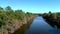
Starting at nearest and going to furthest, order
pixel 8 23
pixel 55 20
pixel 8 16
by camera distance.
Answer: pixel 8 23, pixel 8 16, pixel 55 20

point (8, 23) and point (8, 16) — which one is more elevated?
point (8, 16)

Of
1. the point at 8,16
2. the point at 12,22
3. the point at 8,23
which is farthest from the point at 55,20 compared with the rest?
the point at 8,23

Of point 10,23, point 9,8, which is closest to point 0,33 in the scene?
point 10,23

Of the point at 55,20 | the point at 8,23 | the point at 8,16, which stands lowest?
the point at 55,20

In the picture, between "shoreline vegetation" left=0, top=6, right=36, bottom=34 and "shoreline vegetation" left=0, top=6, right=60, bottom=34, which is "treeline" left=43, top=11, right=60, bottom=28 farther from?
"shoreline vegetation" left=0, top=6, right=36, bottom=34

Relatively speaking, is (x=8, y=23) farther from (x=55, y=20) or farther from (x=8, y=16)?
(x=55, y=20)

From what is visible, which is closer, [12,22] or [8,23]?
[8,23]

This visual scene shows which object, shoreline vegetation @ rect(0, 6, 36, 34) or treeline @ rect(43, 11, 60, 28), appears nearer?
shoreline vegetation @ rect(0, 6, 36, 34)

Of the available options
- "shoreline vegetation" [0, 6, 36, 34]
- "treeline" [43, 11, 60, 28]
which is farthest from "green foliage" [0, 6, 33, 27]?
"treeline" [43, 11, 60, 28]

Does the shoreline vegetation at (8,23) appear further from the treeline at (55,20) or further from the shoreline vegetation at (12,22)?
the treeline at (55,20)

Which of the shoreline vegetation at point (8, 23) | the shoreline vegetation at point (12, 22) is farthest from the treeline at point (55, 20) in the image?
the shoreline vegetation at point (8, 23)

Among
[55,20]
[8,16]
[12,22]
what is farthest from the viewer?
[55,20]

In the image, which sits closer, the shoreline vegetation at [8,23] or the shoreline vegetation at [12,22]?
the shoreline vegetation at [8,23]

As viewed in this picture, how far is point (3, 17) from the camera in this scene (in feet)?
140
